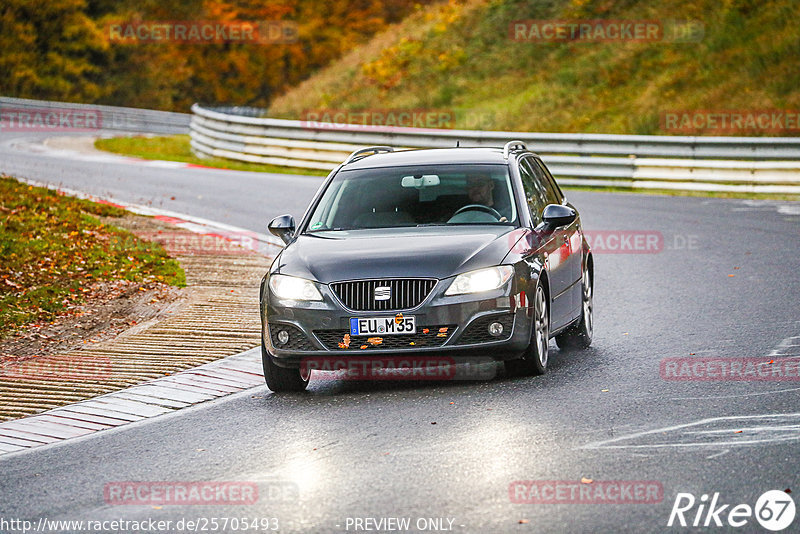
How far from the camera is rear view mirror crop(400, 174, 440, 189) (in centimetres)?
1048

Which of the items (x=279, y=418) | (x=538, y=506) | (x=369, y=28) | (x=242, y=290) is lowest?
(x=369, y=28)

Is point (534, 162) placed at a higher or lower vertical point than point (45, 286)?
higher

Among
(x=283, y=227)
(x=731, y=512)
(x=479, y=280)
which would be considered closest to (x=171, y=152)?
(x=283, y=227)

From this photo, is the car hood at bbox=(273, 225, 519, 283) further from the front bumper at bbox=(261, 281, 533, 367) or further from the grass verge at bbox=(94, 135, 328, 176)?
the grass verge at bbox=(94, 135, 328, 176)

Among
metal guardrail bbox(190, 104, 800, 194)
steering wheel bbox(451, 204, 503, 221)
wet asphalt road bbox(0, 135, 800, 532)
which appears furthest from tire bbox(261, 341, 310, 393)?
metal guardrail bbox(190, 104, 800, 194)

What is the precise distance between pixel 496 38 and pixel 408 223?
107 feet

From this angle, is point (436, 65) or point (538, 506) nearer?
point (538, 506)

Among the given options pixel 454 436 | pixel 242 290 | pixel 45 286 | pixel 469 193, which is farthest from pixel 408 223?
pixel 45 286

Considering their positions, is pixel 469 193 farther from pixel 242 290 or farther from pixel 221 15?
pixel 221 15

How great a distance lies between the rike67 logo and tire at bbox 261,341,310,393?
3.94 metres

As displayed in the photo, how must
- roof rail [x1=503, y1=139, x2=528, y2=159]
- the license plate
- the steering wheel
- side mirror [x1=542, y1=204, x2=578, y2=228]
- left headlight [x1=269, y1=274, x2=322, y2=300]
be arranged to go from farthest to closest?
roof rail [x1=503, y1=139, x2=528, y2=159]
the steering wheel
side mirror [x1=542, y1=204, x2=578, y2=228]
left headlight [x1=269, y1=274, x2=322, y2=300]
the license plate

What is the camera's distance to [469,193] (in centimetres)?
1046

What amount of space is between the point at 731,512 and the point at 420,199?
4.93 meters

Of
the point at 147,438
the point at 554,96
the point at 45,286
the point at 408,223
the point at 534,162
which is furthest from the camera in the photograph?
the point at 554,96
